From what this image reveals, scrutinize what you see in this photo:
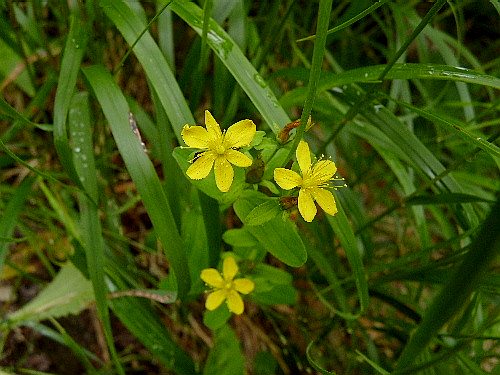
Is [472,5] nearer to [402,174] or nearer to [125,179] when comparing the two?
[402,174]

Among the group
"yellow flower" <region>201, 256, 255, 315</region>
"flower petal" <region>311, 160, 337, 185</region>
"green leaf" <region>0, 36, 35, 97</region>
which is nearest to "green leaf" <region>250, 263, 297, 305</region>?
"yellow flower" <region>201, 256, 255, 315</region>

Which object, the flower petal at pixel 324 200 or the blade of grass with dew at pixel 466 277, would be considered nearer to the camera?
the blade of grass with dew at pixel 466 277

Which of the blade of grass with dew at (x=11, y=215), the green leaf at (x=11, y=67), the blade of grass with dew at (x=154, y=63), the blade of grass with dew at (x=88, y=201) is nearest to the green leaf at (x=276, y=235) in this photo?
the blade of grass with dew at (x=154, y=63)

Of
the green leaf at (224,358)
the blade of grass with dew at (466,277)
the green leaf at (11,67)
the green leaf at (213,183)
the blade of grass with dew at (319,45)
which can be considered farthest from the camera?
the green leaf at (11,67)

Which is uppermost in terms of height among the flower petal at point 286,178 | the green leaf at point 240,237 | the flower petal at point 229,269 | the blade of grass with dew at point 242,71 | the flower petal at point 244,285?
the blade of grass with dew at point 242,71

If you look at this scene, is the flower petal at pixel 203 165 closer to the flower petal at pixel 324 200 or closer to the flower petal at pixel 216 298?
the flower petal at pixel 324 200

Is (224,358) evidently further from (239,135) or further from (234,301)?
(239,135)

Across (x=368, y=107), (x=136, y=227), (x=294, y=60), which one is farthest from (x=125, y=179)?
(x=368, y=107)
